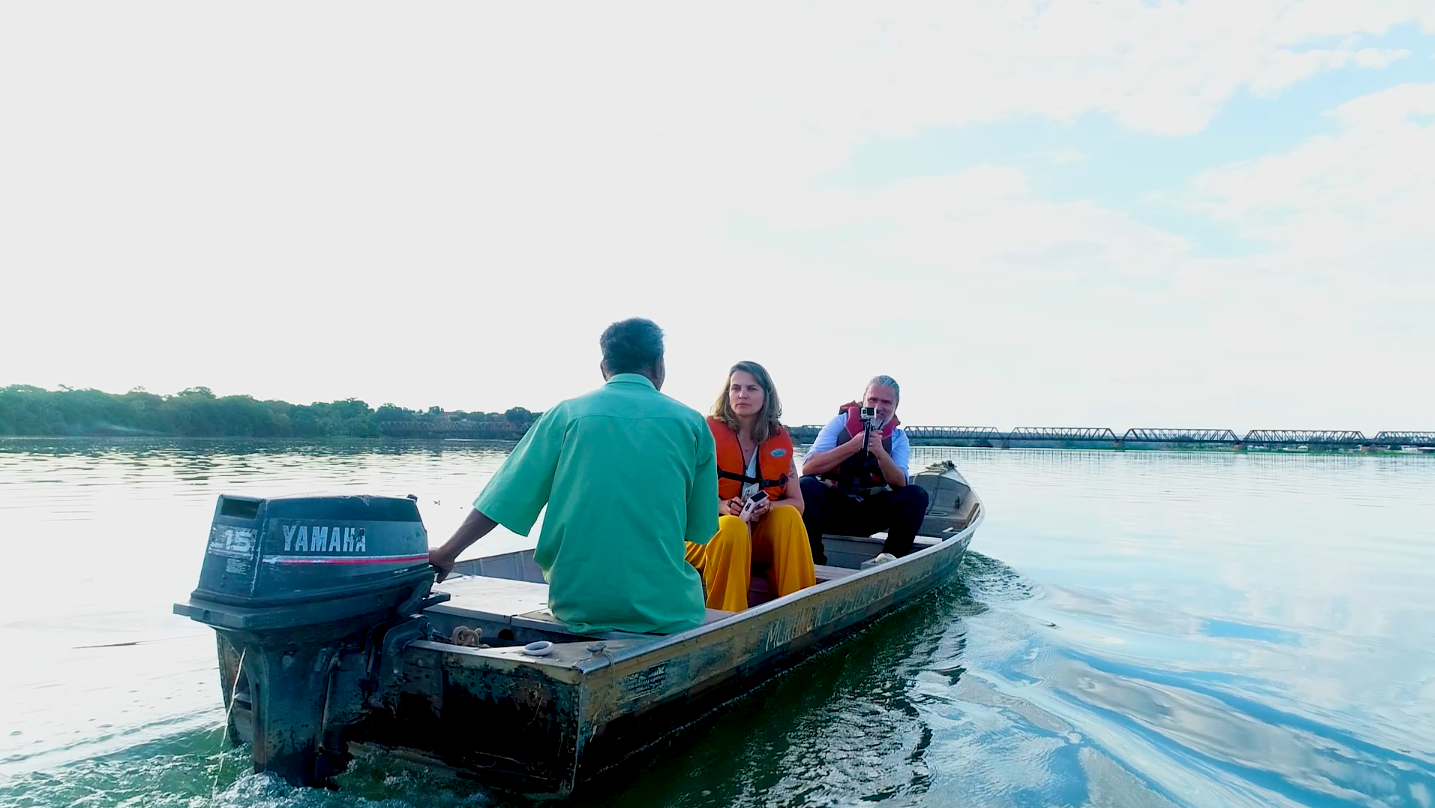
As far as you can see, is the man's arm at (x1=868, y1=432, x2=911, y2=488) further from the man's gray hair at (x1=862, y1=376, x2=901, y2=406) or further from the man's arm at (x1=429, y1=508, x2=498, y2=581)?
the man's arm at (x1=429, y1=508, x2=498, y2=581)

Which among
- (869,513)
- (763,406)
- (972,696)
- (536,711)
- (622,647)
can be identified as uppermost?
(763,406)

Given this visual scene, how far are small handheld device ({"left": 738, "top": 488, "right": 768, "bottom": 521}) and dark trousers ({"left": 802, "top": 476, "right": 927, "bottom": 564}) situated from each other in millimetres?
1645

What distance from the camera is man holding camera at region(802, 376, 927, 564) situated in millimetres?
6520

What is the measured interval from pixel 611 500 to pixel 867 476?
164 inches

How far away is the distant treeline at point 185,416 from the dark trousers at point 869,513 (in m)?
33.9

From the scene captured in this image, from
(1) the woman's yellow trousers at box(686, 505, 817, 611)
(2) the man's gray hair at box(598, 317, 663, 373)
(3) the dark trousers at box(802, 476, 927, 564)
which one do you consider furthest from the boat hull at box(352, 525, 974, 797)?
(3) the dark trousers at box(802, 476, 927, 564)

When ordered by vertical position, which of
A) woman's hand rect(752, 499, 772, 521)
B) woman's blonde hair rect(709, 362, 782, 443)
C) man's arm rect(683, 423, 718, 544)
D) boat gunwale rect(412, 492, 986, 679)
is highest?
woman's blonde hair rect(709, 362, 782, 443)

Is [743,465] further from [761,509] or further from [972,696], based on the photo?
[972,696]

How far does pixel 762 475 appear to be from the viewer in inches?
202

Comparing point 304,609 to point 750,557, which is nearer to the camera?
point 304,609

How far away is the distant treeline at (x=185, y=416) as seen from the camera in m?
41.9

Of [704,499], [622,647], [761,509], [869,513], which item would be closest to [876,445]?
[869,513]

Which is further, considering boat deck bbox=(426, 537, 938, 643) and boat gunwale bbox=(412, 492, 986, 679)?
boat deck bbox=(426, 537, 938, 643)

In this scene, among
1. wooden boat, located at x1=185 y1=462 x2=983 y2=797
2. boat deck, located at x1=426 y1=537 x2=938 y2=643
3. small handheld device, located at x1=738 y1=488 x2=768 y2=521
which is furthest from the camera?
small handheld device, located at x1=738 y1=488 x2=768 y2=521
